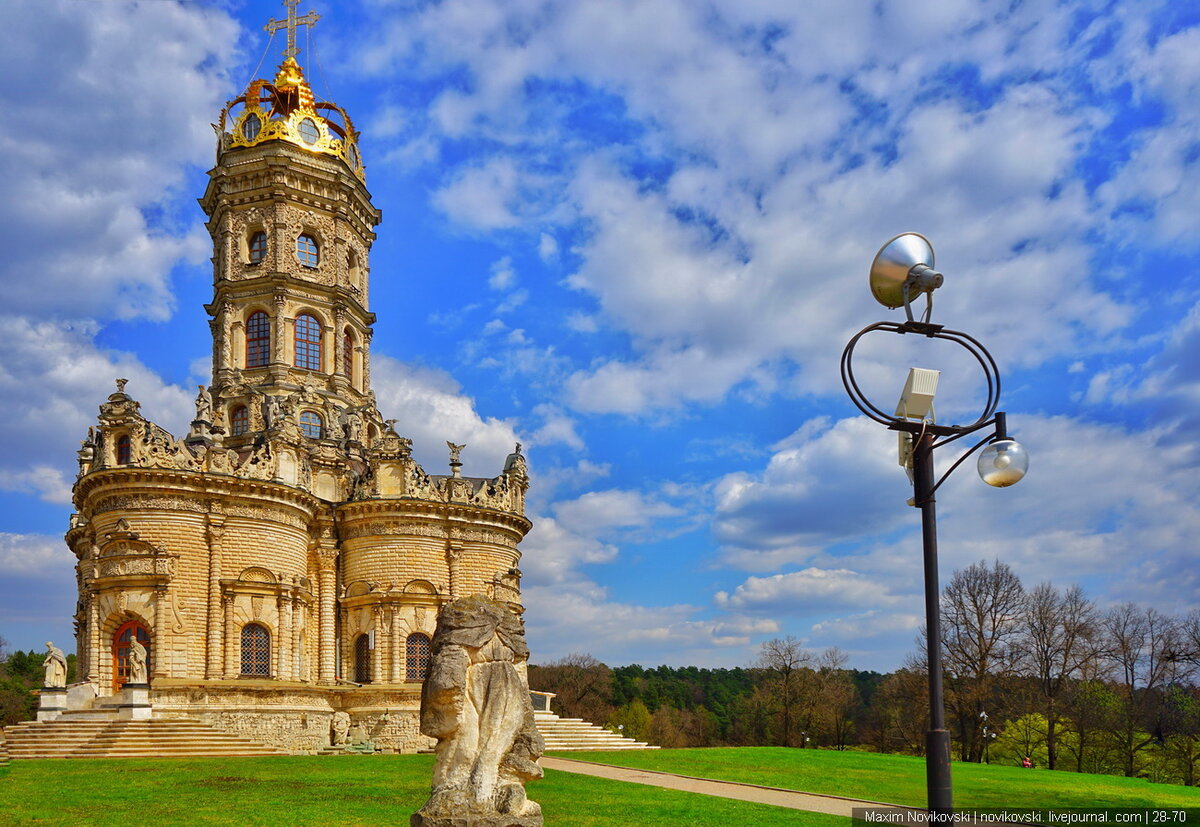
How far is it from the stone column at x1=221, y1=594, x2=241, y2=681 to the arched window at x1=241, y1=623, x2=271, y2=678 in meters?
0.58

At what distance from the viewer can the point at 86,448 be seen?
39.2 metres

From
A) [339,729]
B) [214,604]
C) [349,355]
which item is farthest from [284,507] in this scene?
[349,355]

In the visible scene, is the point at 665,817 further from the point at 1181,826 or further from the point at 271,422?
the point at 271,422

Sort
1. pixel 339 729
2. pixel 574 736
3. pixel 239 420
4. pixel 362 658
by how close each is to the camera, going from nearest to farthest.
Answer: pixel 574 736 < pixel 339 729 < pixel 362 658 < pixel 239 420

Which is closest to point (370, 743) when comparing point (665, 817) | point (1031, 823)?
point (665, 817)

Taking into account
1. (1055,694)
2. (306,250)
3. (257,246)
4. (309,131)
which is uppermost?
(309,131)

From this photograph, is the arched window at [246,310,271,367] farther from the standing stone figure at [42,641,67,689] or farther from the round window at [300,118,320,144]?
the standing stone figure at [42,641,67,689]

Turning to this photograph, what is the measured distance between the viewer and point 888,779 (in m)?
25.1

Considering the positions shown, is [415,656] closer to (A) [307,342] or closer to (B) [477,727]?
(A) [307,342]

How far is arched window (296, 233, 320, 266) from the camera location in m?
45.6

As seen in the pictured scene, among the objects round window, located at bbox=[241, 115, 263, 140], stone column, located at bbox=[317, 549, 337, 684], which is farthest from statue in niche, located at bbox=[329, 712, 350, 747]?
round window, located at bbox=[241, 115, 263, 140]

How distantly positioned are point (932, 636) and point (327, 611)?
35464mm

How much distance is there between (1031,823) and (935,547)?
12.7 metres

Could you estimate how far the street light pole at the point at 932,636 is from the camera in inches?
277
